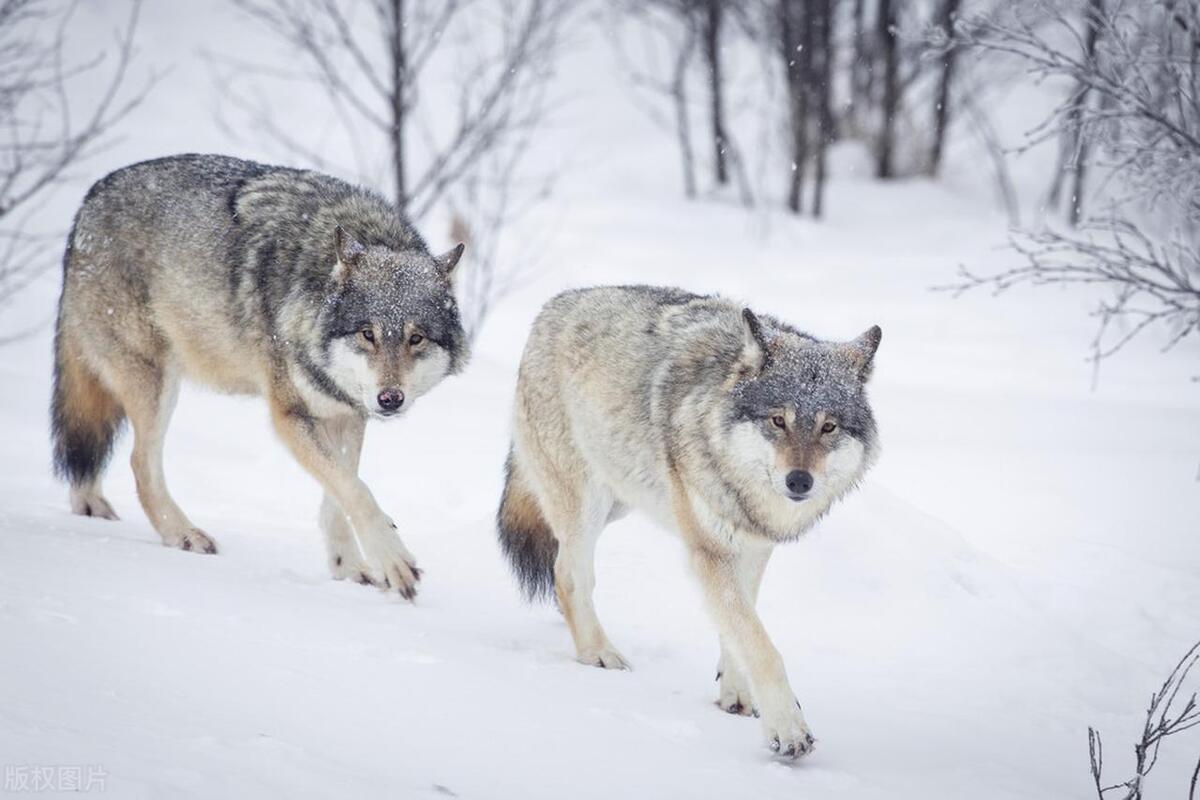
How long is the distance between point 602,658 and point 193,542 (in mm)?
2065

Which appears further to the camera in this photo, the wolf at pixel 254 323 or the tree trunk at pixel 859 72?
the tree trunk at pixel 859 72

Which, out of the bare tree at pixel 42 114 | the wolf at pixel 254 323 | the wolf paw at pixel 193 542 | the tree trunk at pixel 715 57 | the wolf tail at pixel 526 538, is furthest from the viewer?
the tree trunk at pixel 715 57

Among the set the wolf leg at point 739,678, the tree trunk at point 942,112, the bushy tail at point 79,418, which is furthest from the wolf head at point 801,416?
the tree trunk at point 942,112

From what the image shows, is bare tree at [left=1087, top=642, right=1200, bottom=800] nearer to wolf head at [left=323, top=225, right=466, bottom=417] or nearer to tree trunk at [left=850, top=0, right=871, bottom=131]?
wolf head at [left=323, top=225, right=466, bottom=417]

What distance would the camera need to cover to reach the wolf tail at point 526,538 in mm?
4973

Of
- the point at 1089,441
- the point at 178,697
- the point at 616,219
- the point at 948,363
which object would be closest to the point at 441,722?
the point at 178,697

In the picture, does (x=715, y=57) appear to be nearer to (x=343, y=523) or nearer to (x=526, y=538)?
(x=343, y=523)

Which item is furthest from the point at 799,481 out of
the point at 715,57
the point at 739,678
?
the point at 715,57

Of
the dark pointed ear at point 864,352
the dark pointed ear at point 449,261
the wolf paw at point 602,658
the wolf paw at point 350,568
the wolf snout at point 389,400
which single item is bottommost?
the wolf paw at point 350,568

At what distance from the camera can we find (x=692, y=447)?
4.04m

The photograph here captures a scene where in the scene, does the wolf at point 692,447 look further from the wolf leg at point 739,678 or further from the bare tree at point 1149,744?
the bare tree at point 1149,744

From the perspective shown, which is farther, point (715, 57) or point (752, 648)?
point (715, 57)

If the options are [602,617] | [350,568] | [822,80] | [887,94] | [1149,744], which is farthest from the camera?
[887,94]

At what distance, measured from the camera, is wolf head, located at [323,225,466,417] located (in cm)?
466
